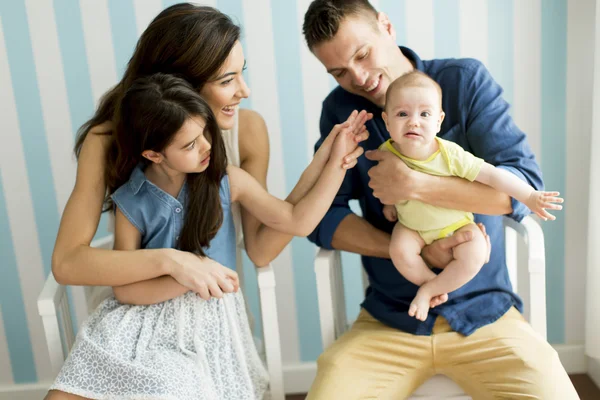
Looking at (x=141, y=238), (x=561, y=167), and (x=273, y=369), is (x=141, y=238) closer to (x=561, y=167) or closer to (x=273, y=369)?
(x=273, y=369)

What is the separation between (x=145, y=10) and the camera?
2.39 metres

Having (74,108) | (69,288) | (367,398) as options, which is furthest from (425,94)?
(69,288)

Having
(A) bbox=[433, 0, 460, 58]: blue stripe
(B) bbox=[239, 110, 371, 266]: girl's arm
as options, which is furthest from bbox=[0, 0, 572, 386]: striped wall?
(B) bbox=[239, 110, 371, 266]: girl's arm

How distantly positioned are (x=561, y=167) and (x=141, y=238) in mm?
1551

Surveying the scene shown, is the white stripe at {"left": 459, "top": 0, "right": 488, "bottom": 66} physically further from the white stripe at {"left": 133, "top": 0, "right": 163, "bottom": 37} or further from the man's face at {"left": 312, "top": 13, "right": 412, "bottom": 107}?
the white stripe at {"left": 133, "top": 0, "right": 163, "bottom": 37}

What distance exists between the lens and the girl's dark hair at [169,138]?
1.67 metres

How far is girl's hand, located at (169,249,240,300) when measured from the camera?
1735 mm

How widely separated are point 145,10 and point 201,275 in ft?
3.68

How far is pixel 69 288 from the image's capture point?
8.77 feet

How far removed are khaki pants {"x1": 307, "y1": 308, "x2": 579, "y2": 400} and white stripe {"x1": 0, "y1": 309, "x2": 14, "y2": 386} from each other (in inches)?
60.4

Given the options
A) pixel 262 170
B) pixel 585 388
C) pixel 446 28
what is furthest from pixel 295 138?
pixel 585 388

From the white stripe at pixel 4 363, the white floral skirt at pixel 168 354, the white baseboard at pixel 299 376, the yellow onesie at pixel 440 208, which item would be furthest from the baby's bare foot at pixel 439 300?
the white stripe at pixel 4 363

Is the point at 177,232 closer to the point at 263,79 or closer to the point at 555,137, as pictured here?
the point at 263,79

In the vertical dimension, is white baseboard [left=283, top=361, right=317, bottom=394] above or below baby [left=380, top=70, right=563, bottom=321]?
below
